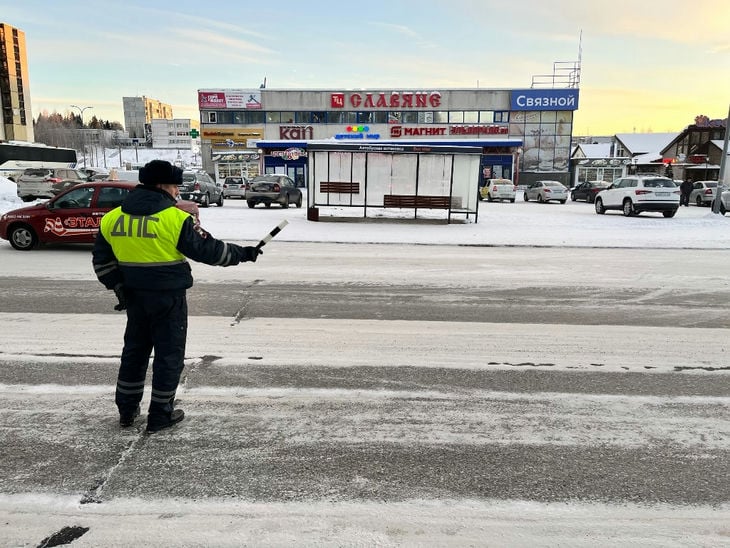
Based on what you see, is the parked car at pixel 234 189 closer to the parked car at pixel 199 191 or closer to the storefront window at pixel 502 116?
the parked car at pixel 199 191

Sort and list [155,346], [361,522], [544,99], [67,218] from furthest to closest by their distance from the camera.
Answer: [544,99] → [67,218] → [155,346] → [361,522]

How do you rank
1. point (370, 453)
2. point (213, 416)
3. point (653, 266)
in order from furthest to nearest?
point (653, 266) → point (213, 416) → point (370, 453)

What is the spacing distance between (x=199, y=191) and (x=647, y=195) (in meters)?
19.8

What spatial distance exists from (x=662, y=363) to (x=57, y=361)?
556cm

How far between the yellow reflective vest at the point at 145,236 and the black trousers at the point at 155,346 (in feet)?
0.74

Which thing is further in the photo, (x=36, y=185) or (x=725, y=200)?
(x=36, y=185)

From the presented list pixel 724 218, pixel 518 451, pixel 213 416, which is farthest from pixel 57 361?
pixel 724 218

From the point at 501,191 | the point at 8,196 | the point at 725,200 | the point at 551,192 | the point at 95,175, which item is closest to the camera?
the point at 725,200

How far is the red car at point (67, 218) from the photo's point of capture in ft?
36.7

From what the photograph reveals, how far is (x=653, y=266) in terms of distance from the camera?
10539mm

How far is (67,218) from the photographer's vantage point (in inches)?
441

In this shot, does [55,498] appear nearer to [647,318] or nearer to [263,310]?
[263,310]

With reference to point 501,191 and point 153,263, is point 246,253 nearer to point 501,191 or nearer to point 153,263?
point 153,263

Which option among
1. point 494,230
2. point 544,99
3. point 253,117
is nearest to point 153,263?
point 494,230
